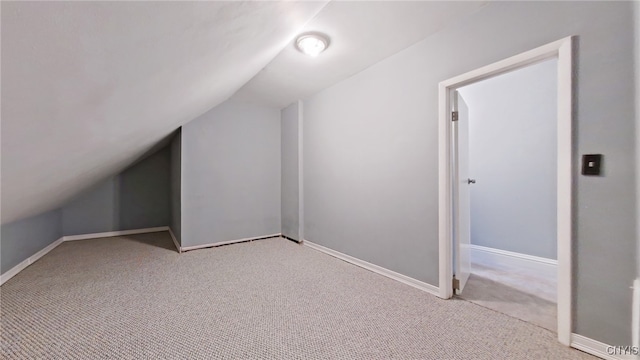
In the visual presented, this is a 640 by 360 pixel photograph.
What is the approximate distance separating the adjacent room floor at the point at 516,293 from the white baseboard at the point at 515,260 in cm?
13

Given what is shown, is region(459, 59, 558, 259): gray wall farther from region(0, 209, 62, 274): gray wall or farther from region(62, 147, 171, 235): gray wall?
region(62, 147, 171, 235): gray wall

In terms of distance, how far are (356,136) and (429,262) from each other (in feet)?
4.72

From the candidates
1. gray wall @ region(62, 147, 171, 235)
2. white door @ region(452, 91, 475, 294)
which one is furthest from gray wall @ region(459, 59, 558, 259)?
gray wall @ region(62, 147, 171, 235)

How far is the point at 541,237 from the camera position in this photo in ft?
8.77

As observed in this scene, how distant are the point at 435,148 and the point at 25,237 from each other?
13.8 feet

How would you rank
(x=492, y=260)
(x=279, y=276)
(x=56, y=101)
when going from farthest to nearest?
(x=492, y=260) → (x=279, y=276) → (x=56, y=101)

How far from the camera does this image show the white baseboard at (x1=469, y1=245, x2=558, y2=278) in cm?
249

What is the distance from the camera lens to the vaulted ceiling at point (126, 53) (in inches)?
24.0

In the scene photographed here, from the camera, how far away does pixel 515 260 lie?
2.77 meters

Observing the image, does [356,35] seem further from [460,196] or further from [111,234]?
[111,234]

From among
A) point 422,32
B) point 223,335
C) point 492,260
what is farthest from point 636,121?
point 223,335

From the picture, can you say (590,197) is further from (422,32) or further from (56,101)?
(56,101)

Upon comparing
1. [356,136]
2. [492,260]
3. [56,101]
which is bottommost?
[492,260]

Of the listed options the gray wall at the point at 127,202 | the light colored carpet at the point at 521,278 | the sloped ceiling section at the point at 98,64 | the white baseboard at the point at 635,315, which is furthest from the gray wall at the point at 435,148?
the gray wall at the point at 127,202
